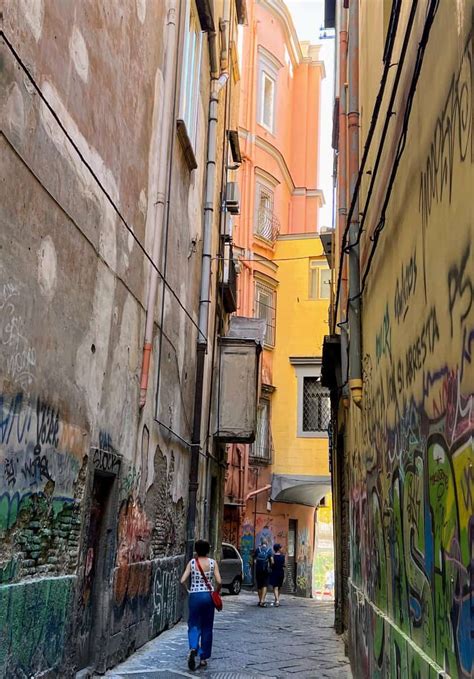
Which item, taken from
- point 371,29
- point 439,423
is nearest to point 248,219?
point 371,29

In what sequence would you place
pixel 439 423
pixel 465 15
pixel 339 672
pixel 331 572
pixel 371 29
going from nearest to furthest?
pixel 465 15 → pixel 439 423 → pixel 371 29 → pixel 339 672 → pixel 331 572

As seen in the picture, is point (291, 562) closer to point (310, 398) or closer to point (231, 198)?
point (310, 398)

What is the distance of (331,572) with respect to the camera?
109 feet

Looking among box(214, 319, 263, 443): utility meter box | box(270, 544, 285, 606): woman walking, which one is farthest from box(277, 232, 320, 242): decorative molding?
box(270, 544, 285, 606): woman walking

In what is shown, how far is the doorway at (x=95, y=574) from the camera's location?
23.7 feet

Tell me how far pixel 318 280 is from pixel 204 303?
1242 centimetres

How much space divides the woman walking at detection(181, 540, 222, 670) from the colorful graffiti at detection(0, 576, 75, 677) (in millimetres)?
1963

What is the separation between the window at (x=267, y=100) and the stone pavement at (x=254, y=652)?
17402mm

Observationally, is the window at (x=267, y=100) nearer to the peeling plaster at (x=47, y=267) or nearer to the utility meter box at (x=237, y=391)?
the utility meter box at (x=237, y=391)

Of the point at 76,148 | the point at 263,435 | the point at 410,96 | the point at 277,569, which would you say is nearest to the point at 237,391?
the point at 277,569

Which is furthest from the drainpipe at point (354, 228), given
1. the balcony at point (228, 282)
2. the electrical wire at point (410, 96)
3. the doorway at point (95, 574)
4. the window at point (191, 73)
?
the balcony at point (228, 282)

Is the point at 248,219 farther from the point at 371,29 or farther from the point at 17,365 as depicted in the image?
the point at 17,365

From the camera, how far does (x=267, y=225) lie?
25.5 m

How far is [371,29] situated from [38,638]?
6737 mm
